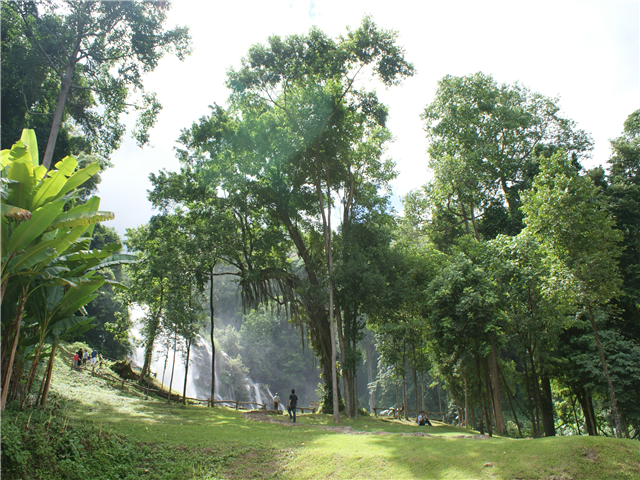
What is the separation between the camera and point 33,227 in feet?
23.2

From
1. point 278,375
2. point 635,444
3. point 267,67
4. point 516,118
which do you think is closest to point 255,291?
point 267,67

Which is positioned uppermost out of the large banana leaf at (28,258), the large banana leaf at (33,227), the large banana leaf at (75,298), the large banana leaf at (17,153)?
the large banana leaf at (17,153)

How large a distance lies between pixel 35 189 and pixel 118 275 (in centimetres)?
3091

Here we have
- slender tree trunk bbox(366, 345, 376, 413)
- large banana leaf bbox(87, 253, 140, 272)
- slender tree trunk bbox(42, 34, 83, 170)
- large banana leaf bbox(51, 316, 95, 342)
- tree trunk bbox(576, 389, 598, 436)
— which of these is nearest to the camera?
large banana leaf bbox(51, 316, 95, 342)

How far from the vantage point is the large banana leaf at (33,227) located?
22.8ft

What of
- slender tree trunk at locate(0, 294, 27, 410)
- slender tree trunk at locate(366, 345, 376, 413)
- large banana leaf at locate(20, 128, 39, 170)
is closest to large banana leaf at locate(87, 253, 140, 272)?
slender tree trunk at locate(0, 294, 27, 410)

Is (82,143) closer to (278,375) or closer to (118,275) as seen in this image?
(118,275)

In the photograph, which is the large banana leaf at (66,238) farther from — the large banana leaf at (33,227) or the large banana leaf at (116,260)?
the large banana leaf at (116,260)

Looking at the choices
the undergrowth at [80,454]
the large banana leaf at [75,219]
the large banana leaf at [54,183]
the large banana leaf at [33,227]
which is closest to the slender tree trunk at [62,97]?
the large banana leaf at [54,183]

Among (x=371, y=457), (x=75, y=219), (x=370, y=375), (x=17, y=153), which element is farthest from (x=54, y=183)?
(x=370, y=375)

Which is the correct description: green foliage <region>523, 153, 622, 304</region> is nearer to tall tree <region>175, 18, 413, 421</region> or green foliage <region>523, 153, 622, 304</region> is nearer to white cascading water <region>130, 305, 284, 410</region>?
tall tree <region>175, 18, 413, 421</region>

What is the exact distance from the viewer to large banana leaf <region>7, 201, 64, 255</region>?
6.95 meters

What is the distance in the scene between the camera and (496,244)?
632 inches

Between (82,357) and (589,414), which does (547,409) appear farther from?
(82,357)
